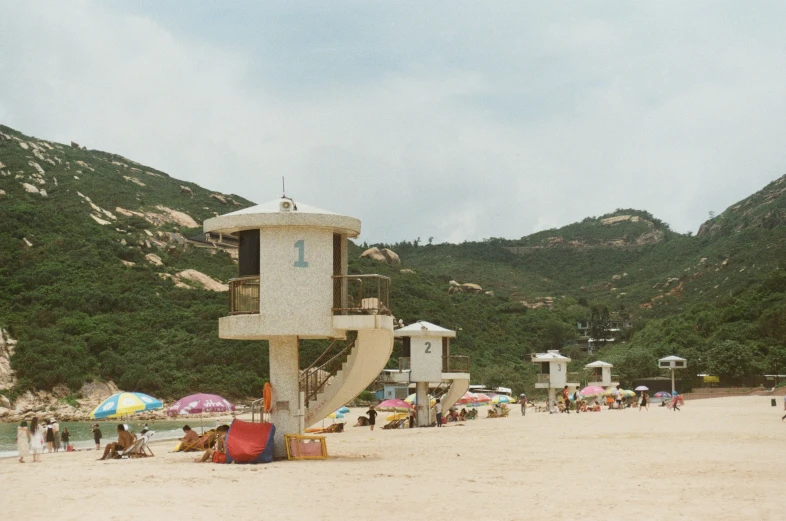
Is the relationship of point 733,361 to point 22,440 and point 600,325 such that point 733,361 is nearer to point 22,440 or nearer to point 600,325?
point 600,325

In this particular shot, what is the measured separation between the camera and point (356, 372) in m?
22.0

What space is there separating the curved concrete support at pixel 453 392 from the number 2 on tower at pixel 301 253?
79.1 feet

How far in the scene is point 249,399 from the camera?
69.0 m

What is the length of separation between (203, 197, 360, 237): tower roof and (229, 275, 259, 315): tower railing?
1144 millimetres

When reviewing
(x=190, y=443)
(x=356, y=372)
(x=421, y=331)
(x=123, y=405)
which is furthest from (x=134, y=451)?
(x=421, y=331)

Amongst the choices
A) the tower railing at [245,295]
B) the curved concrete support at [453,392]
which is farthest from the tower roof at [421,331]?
the tower railing at [245,295]

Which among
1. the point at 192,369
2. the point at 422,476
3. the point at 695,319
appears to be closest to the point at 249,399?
the point at 192,369

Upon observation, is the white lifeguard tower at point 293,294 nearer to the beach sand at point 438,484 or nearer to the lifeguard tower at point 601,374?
the beach sand at point 438,484

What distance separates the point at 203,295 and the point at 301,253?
2597 inches

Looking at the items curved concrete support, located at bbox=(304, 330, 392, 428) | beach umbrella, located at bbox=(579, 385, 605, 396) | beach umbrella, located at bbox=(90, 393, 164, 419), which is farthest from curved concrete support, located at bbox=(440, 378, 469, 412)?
curved concrete support, located at bbox=(304, 330, 392, 428)

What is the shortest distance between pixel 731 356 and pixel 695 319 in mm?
17101

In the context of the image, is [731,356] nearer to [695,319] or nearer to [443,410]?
[695,319]

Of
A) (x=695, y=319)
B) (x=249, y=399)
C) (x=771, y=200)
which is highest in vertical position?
(x=771, y=200)

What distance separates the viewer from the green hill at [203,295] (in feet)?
230
